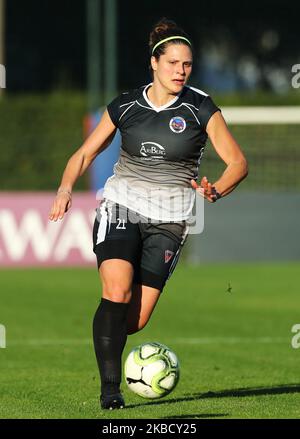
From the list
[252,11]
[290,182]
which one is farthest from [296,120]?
[252,11]

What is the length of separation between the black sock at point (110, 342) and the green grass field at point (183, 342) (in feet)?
0.72

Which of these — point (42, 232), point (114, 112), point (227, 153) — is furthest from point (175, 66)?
point (42, 232)

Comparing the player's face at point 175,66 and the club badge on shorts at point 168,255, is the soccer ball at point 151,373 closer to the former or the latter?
the club badge on shorts at point 168,255

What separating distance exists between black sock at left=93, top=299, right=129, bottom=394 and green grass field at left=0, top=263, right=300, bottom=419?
0.72 feet

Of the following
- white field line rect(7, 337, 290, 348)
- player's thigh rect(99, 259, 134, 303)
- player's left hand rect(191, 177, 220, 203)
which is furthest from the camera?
white field line rect(7, 337, 290, 348)

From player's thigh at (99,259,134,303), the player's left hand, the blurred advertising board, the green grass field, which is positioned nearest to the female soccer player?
player's thigh at (99,259,134,303)

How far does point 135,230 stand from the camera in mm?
8625

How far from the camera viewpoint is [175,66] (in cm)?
849

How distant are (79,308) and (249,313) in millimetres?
2204

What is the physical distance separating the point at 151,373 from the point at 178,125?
161cm

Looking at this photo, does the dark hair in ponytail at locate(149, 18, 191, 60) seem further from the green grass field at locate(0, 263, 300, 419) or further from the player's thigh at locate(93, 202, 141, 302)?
the green grass field at locate(0, 263, 300, 419)

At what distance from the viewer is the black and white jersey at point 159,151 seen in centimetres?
856

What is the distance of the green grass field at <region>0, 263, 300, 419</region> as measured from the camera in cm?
881

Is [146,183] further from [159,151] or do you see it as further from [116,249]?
[116,249]
